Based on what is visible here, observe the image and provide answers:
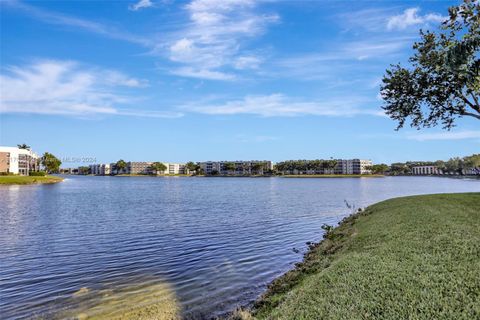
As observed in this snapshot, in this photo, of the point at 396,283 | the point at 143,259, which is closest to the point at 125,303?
the point at 143,259

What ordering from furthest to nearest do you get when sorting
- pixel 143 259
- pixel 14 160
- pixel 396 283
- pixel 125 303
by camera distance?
pixel 14 160 < pixel 143 259 < pixel 125 303 < pixel 396 283

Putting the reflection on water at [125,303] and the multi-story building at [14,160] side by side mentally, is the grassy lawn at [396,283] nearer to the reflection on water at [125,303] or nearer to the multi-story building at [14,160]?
the reflection on water at [125,303]

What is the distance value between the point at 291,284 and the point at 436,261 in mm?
5236

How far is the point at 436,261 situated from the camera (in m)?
11.0

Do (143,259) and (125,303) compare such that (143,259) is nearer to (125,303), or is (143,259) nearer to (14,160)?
(125,303)

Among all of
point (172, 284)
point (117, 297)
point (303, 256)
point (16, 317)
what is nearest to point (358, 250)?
point (303, 256)

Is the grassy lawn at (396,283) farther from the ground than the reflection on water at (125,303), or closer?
farther from the ground

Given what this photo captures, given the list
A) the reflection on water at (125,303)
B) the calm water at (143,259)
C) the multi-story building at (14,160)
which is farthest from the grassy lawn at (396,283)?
the multi-story building at (14,160)

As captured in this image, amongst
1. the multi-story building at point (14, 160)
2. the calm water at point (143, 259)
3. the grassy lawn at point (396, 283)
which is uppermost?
the multi-story building at point (14, 160)

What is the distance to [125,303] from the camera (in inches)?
534

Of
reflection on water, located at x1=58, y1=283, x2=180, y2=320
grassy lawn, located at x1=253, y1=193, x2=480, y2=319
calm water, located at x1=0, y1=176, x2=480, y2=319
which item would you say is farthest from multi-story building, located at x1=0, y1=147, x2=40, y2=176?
grassy lawn, located at x1=253, y1=193, x2=480, y2=319

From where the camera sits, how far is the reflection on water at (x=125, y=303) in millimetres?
12398

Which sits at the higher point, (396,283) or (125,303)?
(396,283)

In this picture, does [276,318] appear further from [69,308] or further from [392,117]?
[392,117]
